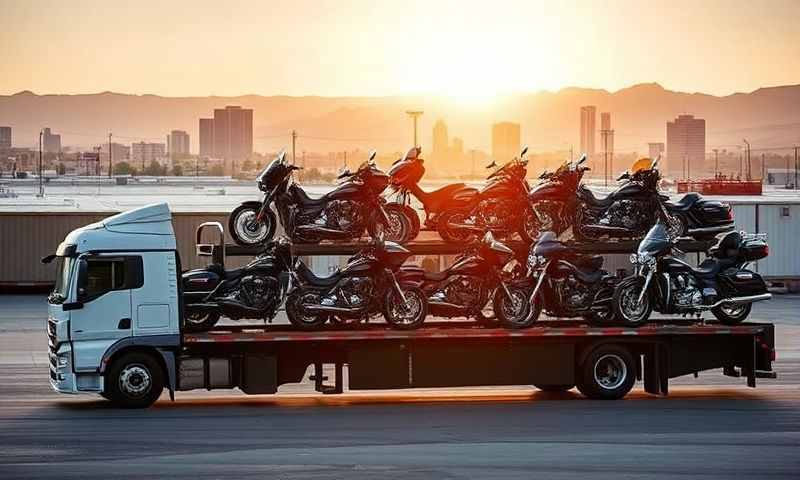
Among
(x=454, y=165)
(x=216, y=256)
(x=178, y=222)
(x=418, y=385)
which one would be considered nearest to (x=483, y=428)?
(x=418, y=385)

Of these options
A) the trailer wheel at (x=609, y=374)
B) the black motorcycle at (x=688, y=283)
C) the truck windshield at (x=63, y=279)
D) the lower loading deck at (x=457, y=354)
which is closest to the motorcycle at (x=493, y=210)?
the lower loading deck at (x=457, y=354)

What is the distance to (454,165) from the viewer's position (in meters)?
189

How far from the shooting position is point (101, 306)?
69.7 feet

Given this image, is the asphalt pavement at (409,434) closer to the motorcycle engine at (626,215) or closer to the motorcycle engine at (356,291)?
the motorcycle engine at (356,291)

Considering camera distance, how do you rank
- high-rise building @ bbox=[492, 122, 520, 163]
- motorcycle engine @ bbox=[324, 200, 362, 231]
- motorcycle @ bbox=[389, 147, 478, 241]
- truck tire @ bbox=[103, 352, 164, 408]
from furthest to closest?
high-rise building @ bbox=[492, 122, 520, 163] < motorcycle @ bbox=[389, 147, 478, 241] < motorcycle engine @ bbox=[324, 200, 362, 231] < truck tire @ bbox=[103, 352, 164, 408]

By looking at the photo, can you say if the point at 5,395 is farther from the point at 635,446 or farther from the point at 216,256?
the point at 635,446

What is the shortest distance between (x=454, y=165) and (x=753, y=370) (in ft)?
546

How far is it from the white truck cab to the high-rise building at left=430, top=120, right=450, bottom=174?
508 ft

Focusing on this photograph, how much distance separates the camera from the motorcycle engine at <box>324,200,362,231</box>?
2367cm

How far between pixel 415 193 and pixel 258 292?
3508 mm

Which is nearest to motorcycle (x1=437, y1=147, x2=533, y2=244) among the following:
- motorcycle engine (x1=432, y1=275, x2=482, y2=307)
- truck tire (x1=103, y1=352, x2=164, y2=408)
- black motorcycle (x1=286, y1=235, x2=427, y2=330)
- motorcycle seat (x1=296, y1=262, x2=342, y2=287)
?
motorcycle engine (x1=432, y1=275, x2=482, y2=307)

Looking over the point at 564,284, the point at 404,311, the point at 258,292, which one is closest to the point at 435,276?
the point at 404,311

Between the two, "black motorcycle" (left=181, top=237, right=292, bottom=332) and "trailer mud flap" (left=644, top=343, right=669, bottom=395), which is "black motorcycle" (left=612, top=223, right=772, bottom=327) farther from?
"black motorcycle" (left=181, top=237, right=292, bottom=332)

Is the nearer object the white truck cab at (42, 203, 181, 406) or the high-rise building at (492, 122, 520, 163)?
the white truck cab at (42, 203, 181, 406)
